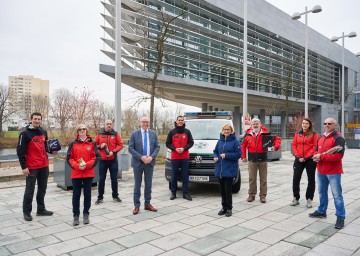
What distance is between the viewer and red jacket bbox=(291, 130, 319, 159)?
6312 millimetres

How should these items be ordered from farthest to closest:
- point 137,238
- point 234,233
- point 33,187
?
1. point 33,187
2. point 234,233
3. point 137,238

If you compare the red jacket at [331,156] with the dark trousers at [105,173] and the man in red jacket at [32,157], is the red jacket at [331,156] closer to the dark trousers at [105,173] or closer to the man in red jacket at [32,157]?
the dark trousers at [105,173]

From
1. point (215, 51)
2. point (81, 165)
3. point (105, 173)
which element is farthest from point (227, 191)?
point (215, 51)

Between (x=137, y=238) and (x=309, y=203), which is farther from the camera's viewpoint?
(x=309, y=203)

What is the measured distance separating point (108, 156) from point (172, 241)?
313 centimetres

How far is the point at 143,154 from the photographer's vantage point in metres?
6.35

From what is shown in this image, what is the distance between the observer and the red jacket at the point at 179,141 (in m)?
7.26

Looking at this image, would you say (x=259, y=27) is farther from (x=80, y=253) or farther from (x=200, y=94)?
(x=80, y=253)

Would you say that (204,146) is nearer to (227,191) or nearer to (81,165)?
(227,191)

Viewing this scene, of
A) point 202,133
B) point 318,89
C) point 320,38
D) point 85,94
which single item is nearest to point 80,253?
point 202,133

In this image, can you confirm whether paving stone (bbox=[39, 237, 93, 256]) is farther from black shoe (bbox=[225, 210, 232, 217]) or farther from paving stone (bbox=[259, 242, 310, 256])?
black shoe (bbox=[225, 210, 232, 217])

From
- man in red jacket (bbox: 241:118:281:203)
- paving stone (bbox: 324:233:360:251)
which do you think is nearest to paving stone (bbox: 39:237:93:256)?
paving stone (bbox: 324:233:360:251)

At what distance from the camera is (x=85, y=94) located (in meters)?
26.4

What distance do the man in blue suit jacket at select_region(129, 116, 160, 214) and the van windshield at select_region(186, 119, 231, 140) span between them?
228 cm
